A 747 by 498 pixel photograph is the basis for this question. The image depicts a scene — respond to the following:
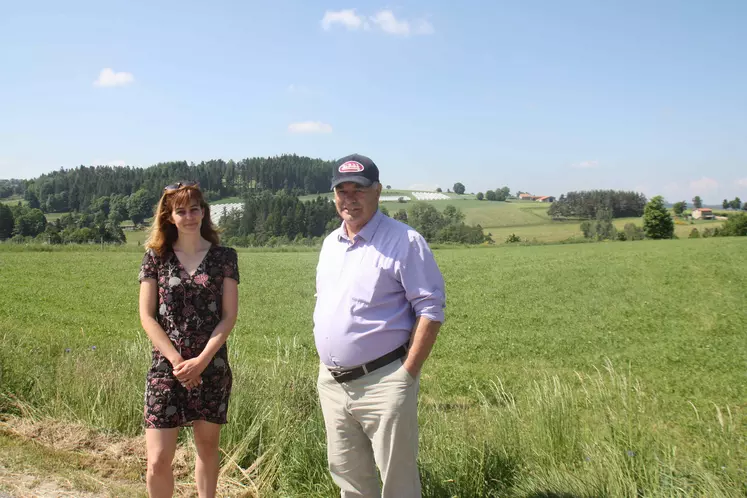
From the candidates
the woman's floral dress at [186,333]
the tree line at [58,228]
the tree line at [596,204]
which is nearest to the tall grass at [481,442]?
the woman's floral dress at [186,333]

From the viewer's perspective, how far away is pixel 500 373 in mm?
10719

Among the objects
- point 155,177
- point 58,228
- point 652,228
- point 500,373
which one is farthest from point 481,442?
point 652,228

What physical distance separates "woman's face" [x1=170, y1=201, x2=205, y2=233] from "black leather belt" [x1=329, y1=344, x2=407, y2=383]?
1.15 m

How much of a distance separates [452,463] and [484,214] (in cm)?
8684

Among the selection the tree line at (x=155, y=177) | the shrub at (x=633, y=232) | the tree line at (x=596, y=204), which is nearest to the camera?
the tree line at (x=155, y=177)

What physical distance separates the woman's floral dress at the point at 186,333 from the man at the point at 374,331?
0.63 m

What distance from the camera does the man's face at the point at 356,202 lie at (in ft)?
8.55

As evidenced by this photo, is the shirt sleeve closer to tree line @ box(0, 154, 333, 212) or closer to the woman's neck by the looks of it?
the woman's neck

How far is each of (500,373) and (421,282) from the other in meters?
8.92

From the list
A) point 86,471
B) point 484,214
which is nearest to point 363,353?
point 86,471

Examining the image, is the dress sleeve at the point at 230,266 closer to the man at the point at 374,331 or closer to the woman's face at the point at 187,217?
the woman's face at the point at 187,217

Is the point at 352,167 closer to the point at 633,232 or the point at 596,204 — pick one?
the point at 633,232

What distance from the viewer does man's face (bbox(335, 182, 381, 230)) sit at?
261cm

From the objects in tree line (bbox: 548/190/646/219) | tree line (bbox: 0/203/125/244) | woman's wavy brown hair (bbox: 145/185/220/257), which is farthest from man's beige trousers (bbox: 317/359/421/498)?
tree line (bbox: 548/190/646/219)
